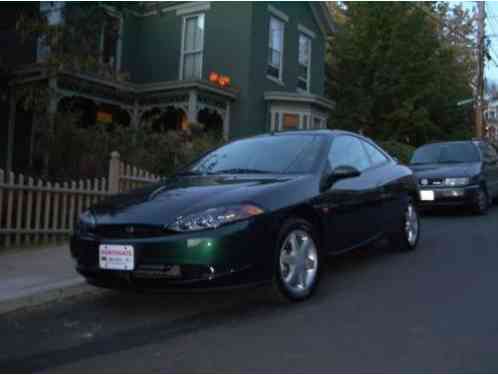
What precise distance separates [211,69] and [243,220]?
44.4 feet

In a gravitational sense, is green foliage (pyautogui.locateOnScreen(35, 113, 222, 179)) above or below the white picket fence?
above

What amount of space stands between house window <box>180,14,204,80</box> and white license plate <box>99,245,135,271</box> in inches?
536

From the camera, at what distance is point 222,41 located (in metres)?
16.7

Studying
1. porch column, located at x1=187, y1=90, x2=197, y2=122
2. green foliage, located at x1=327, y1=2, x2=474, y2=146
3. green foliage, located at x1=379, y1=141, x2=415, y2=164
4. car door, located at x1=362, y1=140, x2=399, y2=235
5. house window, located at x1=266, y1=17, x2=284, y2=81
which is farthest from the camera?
green foliage, located at x1=327, y1=2, x2=474, y2=146

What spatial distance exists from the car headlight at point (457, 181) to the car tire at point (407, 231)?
11.3ft

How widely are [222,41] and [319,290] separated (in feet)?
43.0

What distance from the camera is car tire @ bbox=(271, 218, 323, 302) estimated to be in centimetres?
424

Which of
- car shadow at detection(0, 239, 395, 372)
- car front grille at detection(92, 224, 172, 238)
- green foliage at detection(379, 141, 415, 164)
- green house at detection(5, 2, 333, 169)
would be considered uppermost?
green house at detection(5, 2, 333, 169)

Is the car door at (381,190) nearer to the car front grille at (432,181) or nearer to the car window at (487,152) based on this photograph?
the car front grille at (432,181)

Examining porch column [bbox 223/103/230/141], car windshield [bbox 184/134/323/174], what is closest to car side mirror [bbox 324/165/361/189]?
car windshield [bbox 184/134/323/174]

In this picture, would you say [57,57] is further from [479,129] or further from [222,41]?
[479,129]

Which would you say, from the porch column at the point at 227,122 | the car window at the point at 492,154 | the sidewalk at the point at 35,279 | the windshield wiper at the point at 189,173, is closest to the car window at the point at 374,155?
the windshield wiper at the point at 189,173

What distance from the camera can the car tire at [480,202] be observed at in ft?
33.1

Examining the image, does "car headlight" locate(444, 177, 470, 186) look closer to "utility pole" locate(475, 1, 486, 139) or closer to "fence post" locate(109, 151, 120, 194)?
"fence post" locate(109, 151, 120, 194)
